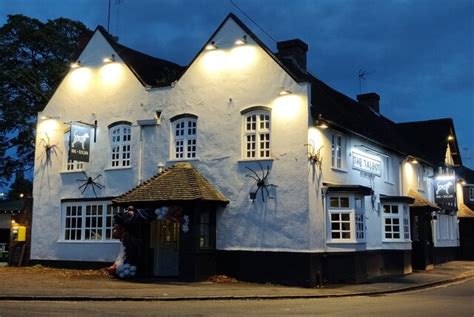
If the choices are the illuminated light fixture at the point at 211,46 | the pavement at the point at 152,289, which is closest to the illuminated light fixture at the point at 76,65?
the illuminated light fixture at the point at 211,46

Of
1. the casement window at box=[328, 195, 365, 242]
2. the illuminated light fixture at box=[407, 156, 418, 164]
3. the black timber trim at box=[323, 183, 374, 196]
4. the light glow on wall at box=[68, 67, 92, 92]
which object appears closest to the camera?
the black timber trim at box=[323, 183, 374, 196]

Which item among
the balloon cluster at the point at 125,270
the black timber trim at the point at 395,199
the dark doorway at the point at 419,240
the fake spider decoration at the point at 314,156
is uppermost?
the fake spider decoration at the point at 314,156

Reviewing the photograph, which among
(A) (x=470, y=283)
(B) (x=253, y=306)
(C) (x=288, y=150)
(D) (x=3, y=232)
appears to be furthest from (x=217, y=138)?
(D) (x=3, y=232)

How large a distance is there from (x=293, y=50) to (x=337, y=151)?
619 cm

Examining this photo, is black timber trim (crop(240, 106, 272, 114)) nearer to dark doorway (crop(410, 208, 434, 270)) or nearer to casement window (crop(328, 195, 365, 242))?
casement window (crop(328, 195, 365, 242))

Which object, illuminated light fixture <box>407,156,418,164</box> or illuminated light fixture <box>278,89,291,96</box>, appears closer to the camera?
illuminated light fixture <box>278,89,291,96</box>

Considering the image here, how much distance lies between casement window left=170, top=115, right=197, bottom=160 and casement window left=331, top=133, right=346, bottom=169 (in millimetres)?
5426

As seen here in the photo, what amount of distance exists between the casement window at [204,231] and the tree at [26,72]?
2012 centimetres

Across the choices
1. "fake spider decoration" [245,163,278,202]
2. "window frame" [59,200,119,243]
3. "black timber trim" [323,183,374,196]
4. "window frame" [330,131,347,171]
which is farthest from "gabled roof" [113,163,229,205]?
"window frame" [330,131,347,171]

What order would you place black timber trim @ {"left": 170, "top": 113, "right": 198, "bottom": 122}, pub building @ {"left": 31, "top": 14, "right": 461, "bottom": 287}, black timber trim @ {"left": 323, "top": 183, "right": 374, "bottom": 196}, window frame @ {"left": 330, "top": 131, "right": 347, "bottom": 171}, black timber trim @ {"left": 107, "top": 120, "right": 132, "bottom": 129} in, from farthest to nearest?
black timber trim @ {"left": 107, "top": 120, "right": 132, "bottom": 129} → black timber trim @ {"left": 170, "top": 113, "right": 198, "bottom": 122} → window frame @ {"left": 330, "top": 131, "right": 347, "bottom": 171} → black timber trim @ {"left": 323, "top": 183, "right": 374, "bottom": 196} → pub building @ {"left": 31, "top": 14, "right": 461, "bottom": 287}

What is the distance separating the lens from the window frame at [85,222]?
81.5 ft

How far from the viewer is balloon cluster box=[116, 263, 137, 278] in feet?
71.4

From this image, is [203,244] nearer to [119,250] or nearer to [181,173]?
[181,173]

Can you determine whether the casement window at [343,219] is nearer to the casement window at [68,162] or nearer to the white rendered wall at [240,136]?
the white rendered wall at [240,136]
